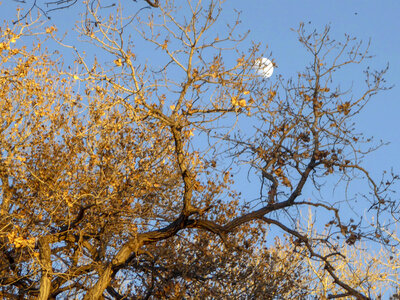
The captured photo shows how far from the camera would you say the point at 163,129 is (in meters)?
16.1

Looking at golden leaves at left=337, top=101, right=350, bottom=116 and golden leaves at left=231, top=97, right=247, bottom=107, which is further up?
golden leaves at left=337, top=101, right=350, bottom=116

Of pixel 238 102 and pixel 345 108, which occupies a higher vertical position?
pixel 345 108

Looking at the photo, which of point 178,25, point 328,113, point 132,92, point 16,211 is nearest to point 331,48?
point 328,113

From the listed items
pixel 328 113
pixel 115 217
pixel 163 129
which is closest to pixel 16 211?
pixel 115 217

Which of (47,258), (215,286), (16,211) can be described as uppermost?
(215,286)

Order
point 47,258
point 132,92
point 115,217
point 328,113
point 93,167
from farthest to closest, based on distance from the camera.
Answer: point 93,167 < point 115,217 < point 47,258 < point 328,113 < point 132,92

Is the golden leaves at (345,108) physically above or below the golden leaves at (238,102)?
above

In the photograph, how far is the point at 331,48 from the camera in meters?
12.5

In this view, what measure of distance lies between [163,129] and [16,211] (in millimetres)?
4637

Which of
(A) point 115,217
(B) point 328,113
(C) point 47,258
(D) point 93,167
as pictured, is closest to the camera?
(B) point 328,113

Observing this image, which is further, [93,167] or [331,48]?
[93,167]

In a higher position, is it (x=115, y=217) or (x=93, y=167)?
(x=93, y=167)

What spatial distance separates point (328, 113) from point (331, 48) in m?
1.66

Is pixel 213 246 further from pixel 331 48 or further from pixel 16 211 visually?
pixel 331 48
